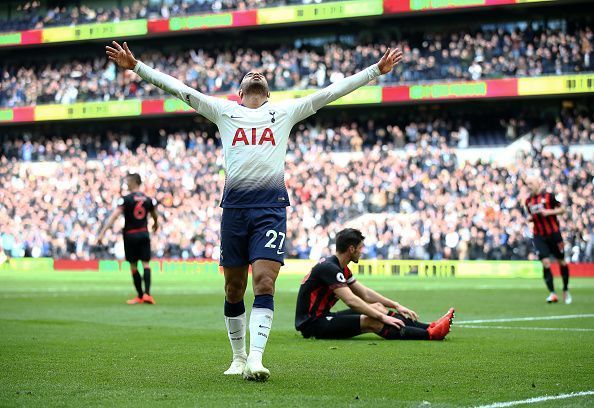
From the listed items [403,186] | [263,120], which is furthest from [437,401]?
[403,186]

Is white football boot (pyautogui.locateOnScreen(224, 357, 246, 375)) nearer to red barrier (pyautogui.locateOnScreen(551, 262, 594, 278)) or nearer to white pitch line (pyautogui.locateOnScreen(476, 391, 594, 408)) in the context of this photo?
white pitch line (pyautogui.locateOnScreen(476, 391, 594, 408))

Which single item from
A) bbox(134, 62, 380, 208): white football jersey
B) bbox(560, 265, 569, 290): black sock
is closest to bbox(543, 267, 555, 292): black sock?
bbox(560, 265, 569, 290): black sock

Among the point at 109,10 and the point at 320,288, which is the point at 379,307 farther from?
the point at 109,10

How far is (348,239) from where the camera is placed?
35.9 feet

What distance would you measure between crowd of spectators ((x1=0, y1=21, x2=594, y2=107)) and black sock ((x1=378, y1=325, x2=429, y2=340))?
33793mm

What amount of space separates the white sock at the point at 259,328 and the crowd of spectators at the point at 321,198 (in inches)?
1163

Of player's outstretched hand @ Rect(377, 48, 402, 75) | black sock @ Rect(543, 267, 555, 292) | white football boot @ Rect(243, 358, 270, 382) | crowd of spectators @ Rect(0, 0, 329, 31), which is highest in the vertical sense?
crowd of spectators @ Rect(0, 0, 329, 31)

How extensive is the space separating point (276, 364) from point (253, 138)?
2204 mm

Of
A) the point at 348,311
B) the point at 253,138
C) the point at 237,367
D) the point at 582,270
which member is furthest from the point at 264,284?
the point at 582,270

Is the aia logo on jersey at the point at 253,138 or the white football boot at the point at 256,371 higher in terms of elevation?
the aia logo on jersey at the point at 253,138

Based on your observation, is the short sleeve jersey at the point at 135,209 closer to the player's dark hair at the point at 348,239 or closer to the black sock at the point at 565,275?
the black sock at the point at 565,275

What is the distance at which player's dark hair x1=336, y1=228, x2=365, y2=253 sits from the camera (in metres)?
10.9

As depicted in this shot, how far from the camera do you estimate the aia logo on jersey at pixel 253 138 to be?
8.02 meters

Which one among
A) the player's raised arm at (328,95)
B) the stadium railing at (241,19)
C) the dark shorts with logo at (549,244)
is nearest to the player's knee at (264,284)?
the player's raised arm at (328,95)
